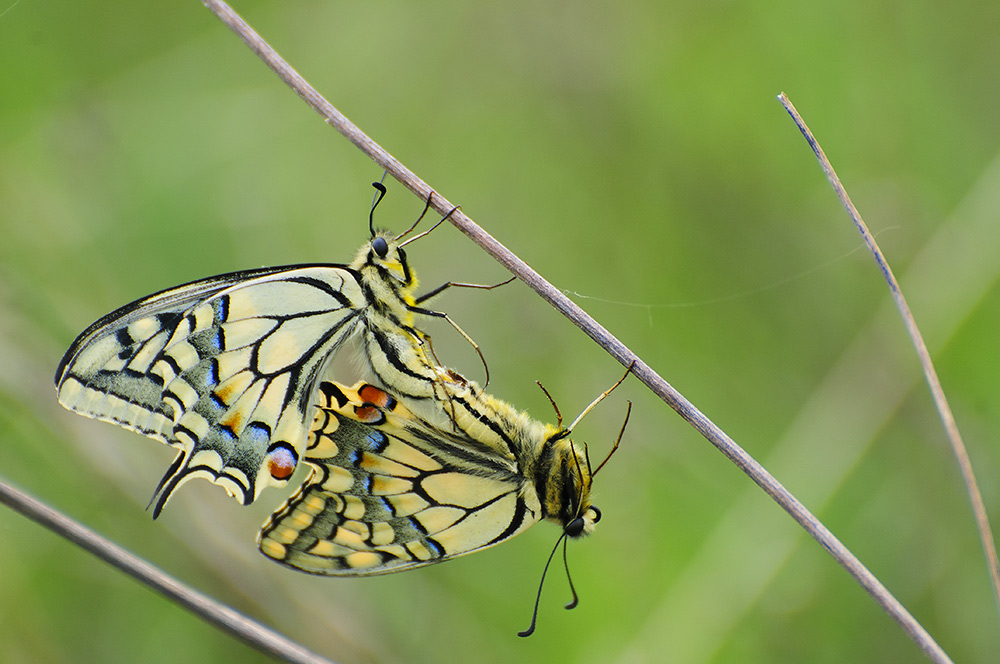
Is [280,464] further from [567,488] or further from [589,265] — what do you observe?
[589,265]

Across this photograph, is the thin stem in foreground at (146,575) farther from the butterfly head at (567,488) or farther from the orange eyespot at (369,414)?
the butterfly head at (567,488)

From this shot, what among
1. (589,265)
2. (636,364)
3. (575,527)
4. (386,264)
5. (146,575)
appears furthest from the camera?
(589,265)

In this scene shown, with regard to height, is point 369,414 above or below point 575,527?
below

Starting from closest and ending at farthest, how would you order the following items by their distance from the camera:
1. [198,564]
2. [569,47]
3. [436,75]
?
1. [198,564]
2. [569,47]
3. [436,75]

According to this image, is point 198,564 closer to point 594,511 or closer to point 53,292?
point 53,292

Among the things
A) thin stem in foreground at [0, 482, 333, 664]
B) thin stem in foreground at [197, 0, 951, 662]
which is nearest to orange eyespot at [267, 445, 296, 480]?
thin stem in foreground at [0, 482, 333, 664]

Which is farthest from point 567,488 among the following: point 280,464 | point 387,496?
point 280,464

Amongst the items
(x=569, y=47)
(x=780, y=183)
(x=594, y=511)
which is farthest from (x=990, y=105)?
(x=594, y=511)
